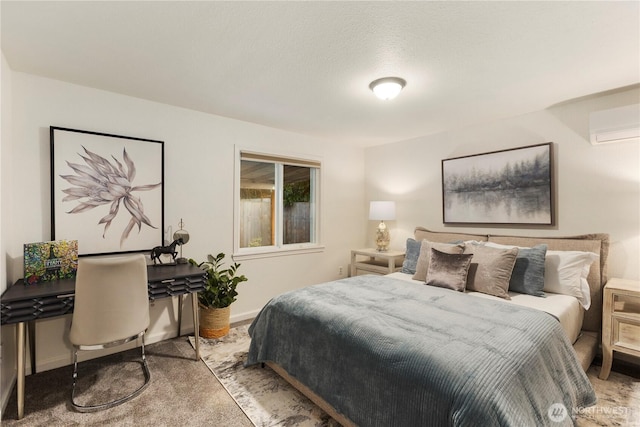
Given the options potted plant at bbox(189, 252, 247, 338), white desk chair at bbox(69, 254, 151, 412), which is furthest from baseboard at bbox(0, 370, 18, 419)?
Answer: potted plant at bbox(189, 252, 247, 338)

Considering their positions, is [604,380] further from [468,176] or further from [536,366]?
[468,176]

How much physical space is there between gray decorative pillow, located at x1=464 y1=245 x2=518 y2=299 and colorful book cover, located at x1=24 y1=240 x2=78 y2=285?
3.32 meters

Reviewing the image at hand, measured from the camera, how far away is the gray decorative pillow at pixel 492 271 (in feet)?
8.48

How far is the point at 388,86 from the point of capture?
2.43 metres

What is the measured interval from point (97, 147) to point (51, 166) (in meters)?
0.36

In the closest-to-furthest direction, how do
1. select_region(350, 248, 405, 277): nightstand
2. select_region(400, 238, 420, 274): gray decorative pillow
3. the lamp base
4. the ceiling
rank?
the ceiling
select_region(400, 238, 420, 274): gray decorative pillow
select_region(350, 248, 405, 277): nightstand
the lamp base

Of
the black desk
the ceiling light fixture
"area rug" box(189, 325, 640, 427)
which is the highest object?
the ceiling light fixture

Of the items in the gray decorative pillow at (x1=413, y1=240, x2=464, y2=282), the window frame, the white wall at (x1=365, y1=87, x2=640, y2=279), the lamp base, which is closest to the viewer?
the white wall at (x1=365, y1=87, x2=640, y2=279)

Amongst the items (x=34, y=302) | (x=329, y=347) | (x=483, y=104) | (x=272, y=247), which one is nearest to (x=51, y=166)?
(x=34, y=302)

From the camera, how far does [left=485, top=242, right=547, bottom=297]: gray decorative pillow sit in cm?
260

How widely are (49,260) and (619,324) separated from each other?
14.4ft

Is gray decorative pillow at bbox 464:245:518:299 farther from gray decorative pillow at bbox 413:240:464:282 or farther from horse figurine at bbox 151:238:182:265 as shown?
horse figurine at bbox 151:238:182:265

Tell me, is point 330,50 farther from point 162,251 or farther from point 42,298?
point 42,298

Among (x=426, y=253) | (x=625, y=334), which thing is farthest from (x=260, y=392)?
(x=625, y=334)
